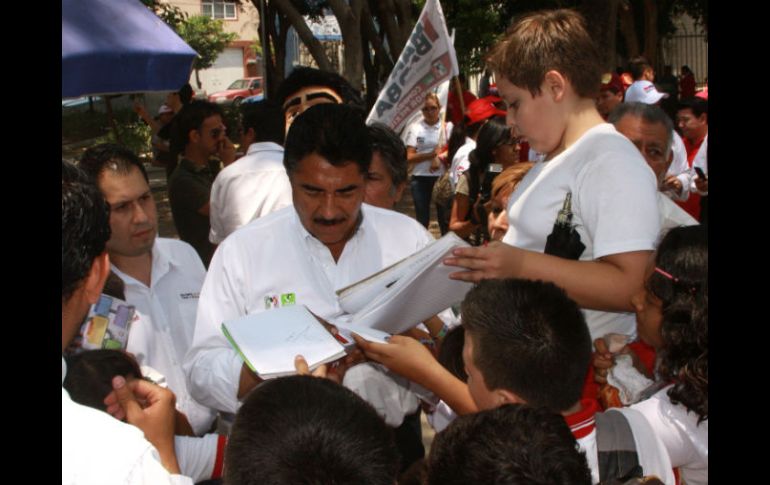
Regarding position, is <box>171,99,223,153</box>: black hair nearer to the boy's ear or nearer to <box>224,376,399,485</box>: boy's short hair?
the boy's ear

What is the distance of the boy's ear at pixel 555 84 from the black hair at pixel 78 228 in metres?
1.47

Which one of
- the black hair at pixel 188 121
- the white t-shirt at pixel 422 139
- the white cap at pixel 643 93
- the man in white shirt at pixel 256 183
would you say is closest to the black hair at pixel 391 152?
the man in white shirt at pixel 256 183

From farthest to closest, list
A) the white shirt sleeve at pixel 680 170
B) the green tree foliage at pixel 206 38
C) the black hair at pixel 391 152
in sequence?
the green tree foliage at pixel 206 38 < the white shirt sleeve at pixel 680 170 < the black hair at pixel 391 152

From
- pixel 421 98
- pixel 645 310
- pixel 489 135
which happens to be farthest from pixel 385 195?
pixel 489 135

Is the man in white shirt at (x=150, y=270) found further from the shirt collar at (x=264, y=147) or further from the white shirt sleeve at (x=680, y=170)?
the white shirt sleeve at (x=680, y=170)

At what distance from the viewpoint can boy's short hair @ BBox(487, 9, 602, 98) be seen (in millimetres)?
2537

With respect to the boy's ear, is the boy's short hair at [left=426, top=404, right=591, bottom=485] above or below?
below

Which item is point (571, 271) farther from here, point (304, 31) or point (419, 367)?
point (304, 31)

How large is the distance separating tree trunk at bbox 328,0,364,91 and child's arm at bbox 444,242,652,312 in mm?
8719

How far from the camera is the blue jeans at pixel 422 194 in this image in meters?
8.87

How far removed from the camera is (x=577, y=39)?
100 inches

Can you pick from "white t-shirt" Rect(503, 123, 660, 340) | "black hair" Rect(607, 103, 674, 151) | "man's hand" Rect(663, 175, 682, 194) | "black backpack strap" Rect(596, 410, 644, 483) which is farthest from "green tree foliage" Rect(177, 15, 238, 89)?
"black backpack strap" Rect(596, 410, 644, 483)

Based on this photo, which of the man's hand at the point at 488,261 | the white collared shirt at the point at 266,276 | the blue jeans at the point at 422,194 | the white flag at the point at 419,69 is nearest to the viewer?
the man's hand at the point at 488,261
